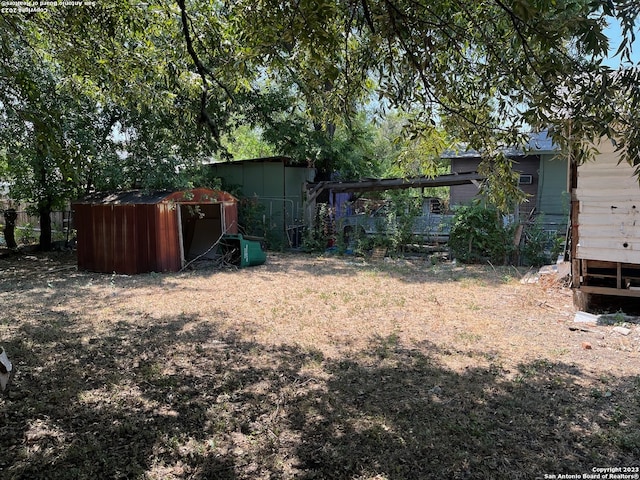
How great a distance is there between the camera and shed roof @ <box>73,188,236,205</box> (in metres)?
9.65

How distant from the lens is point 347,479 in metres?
2.43

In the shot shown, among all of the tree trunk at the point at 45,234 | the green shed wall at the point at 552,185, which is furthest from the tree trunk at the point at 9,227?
the green shed wall at the point at 552,185

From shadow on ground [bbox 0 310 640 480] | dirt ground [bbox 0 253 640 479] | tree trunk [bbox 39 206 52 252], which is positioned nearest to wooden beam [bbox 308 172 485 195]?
dirt ground [bbox 0 253 640 479]

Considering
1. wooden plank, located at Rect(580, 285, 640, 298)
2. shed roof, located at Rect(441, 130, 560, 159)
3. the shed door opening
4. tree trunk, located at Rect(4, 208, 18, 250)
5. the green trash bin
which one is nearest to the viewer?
shed roof, located at Rect(441, 130, 560, 159)

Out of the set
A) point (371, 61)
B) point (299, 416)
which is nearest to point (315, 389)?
point (299, 416)

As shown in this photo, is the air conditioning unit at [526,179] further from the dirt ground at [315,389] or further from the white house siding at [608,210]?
the white house siding at [608,210]

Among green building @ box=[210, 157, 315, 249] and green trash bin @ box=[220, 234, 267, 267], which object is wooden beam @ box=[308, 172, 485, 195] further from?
green trash bin @ box=[220, 234, 267, 267]

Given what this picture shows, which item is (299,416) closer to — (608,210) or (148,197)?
(608,210)

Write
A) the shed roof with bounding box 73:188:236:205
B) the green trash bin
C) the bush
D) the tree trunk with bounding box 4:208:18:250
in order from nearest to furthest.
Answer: the shed roof with bounding box 73:188:236:205
the green trash bin
the bush
the tree trunk with bounding box 4:208:18:250

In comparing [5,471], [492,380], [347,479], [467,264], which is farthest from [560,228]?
[5,471]

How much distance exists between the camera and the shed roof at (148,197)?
965 cm

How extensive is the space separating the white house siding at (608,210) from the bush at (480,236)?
4.89m

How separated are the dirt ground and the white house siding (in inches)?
35.7

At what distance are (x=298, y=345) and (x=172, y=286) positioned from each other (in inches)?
171
